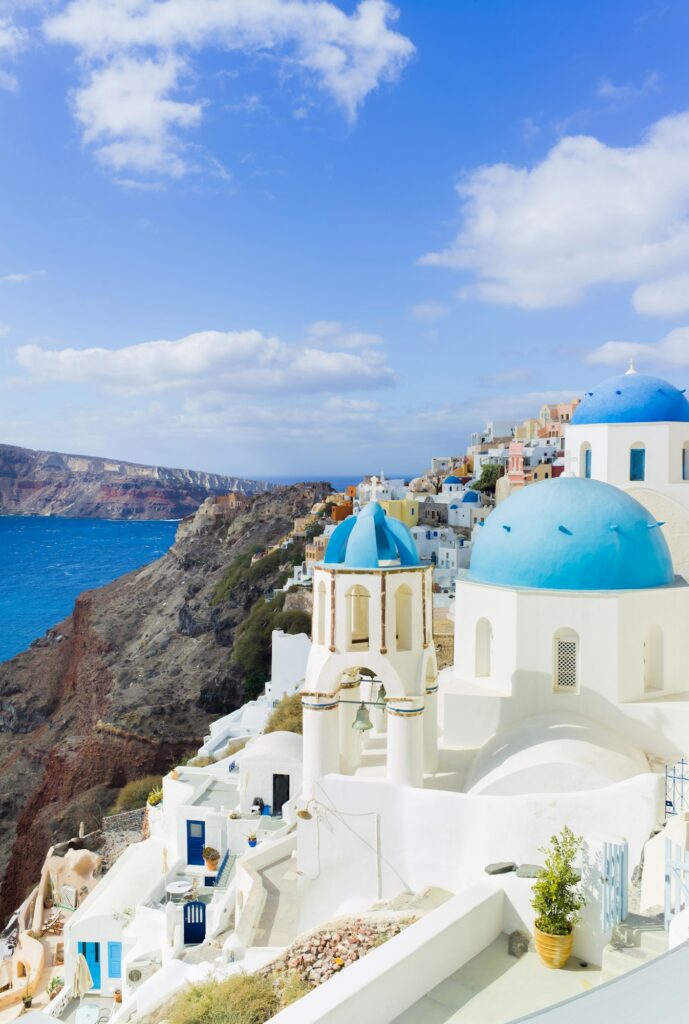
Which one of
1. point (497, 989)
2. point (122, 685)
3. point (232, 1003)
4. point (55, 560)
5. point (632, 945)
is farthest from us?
point (55, 560)

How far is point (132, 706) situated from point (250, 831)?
28.3 metres

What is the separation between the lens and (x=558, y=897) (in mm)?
6273

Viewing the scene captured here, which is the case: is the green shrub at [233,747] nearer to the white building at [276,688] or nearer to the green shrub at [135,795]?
the white building at [276,688]

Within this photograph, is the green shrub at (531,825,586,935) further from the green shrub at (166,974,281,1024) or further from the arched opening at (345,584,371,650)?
the arched opening at (345,584,371,650)

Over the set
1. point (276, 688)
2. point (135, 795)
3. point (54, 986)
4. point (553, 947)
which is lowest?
point (135, 795)

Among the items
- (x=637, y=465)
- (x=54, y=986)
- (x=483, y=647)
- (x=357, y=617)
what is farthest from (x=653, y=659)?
(x=54, y=986)

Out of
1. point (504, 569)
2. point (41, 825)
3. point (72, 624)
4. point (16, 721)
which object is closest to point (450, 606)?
point (504, 569)

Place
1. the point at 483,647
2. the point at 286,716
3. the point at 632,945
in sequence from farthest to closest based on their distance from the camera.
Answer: the point at 286,716, the point at 483,647, the point at 632,945

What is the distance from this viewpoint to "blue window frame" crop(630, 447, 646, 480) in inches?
679

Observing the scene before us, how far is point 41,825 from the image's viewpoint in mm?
37594

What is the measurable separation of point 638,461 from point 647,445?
453mm

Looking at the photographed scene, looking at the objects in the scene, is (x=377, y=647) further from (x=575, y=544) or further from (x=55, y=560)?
A: (x=55, y=560)

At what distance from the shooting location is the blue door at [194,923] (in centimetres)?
1255

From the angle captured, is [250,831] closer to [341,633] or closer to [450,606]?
[341,633]
